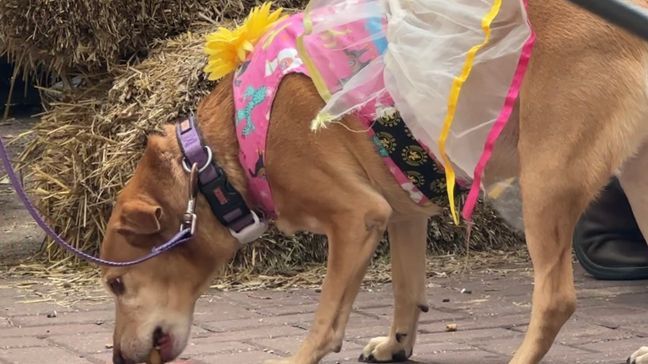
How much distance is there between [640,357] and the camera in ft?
11.8

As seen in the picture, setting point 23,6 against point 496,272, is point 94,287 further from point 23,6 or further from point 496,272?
point 496,272

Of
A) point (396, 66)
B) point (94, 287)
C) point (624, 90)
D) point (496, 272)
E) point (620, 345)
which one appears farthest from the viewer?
point (496, 272)

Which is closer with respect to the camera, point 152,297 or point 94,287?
point 152,297

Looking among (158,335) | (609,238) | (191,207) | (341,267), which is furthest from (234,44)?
(609,238)

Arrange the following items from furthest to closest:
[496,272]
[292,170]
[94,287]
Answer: [496,272]
[94,287]
[292,170]

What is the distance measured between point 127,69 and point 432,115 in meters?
2.87

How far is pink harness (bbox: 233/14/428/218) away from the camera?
3.52m

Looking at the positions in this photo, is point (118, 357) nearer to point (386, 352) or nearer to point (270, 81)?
point (386, 352)

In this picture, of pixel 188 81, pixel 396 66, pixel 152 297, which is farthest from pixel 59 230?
pixel 396 66

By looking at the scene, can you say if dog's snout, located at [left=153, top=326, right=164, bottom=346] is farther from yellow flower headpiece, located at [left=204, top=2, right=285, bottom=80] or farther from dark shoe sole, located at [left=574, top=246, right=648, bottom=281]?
dark shoe sole, located at [left=574, top=246, right=648, bottom=281]

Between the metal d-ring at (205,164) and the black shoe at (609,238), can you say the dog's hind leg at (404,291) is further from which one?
the black shoe at (609,238)

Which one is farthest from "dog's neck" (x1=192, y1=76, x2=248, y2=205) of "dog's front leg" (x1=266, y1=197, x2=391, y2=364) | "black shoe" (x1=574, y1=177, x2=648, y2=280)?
"black shoe" (x1=574, y1=177, x2=648, y2=280)

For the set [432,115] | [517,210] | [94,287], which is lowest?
[94,287]

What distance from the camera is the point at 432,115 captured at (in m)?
3.26
